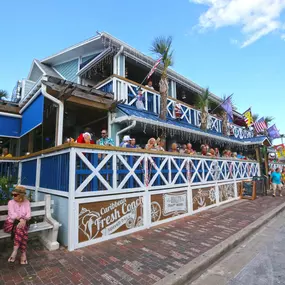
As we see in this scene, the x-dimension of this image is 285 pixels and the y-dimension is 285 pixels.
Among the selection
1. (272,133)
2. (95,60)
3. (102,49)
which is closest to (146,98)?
(95,60)

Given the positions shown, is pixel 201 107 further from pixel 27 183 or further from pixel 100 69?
pixel 27 183

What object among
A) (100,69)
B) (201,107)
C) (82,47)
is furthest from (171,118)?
(82,47)

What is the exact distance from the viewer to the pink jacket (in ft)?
10.4

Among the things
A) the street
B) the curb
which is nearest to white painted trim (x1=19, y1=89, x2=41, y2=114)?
the curb

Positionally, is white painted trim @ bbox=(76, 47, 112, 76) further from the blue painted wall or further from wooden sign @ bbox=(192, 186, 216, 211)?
wooden sign @ bbox=(192, 186, 216, 211)

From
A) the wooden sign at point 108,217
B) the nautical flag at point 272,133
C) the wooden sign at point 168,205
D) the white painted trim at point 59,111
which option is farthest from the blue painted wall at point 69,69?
the nautical flag at point 272,133

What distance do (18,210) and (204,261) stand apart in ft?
9.98

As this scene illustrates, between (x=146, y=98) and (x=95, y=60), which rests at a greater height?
(x=95, y=60)

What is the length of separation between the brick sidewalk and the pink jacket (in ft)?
2.07

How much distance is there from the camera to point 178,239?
13.6ft

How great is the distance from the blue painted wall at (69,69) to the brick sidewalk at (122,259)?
9.15 metres

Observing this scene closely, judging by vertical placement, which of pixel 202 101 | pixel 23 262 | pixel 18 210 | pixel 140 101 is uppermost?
pixel 202 101

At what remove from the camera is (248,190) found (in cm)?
988

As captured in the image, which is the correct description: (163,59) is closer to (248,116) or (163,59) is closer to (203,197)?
(203,197)
